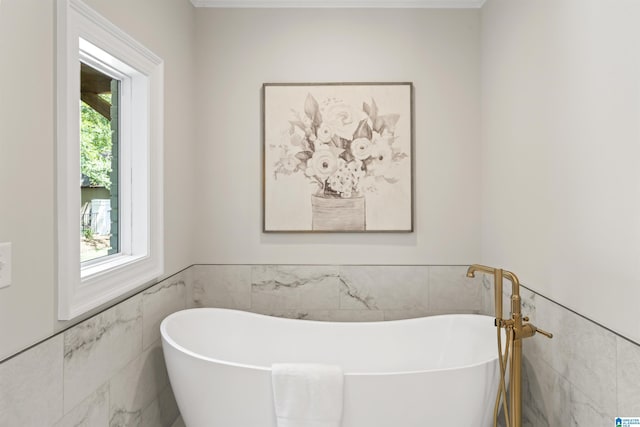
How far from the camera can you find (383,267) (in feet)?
8.87

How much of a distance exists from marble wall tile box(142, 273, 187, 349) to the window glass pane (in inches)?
11.9

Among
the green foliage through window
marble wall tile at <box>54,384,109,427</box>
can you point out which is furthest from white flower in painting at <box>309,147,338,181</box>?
marble wall tile at <box>54,384,109,427</box>

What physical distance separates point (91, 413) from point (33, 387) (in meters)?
0.39

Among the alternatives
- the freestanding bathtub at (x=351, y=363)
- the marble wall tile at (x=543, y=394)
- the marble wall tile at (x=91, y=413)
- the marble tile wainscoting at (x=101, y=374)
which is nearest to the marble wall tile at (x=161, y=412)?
the marble tile wainscoting at (x=101, y=374)

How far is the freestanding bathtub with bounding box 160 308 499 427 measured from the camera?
168 centimetres

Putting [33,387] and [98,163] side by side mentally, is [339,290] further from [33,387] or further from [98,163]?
[33,387]

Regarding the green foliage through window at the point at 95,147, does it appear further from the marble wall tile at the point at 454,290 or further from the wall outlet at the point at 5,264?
the marble wall tile at the point at 454,290

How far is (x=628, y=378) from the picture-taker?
1.36 m

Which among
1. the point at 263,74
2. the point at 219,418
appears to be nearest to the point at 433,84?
the point at 263,74

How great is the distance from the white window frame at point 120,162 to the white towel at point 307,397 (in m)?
0.78

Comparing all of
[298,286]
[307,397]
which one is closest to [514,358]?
[307,397]

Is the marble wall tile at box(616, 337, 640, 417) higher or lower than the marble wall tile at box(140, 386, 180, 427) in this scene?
higher

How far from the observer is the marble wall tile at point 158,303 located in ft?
6.66

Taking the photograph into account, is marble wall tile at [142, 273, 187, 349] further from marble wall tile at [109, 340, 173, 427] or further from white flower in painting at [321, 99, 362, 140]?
white flower in painting at [321, 99, 362, 140]
